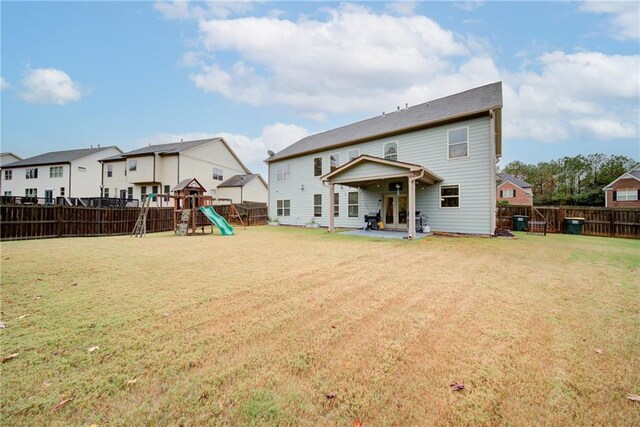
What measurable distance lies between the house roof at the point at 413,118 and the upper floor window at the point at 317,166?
661 millimetres

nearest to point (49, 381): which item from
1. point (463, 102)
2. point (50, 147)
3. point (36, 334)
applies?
point (36, 334)

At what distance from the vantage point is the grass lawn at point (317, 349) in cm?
171

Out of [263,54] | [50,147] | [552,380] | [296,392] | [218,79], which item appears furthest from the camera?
[50,147]

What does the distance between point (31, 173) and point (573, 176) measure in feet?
262

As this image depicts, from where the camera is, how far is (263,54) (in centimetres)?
1516

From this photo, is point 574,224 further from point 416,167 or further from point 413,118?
point 416,167

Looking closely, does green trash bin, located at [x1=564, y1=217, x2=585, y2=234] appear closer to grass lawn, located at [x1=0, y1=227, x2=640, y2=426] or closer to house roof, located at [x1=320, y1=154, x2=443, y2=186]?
house roof, located at [x1=320, y1=154, x2=443, y2=186]

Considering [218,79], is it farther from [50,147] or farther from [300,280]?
[50,147]

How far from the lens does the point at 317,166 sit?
18188mm

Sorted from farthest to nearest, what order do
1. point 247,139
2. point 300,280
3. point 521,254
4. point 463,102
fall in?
point 247,139
point 463,102
point 521,254
point 300,280

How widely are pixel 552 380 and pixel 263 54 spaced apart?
1773 cm

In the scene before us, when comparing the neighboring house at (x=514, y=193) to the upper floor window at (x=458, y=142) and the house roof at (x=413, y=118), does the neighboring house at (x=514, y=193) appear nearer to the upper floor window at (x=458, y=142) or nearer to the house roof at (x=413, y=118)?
the house roof at (x=413, y=118)

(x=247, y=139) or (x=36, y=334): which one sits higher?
(x=247, y=139)

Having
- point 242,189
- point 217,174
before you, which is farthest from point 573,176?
point 217,174
